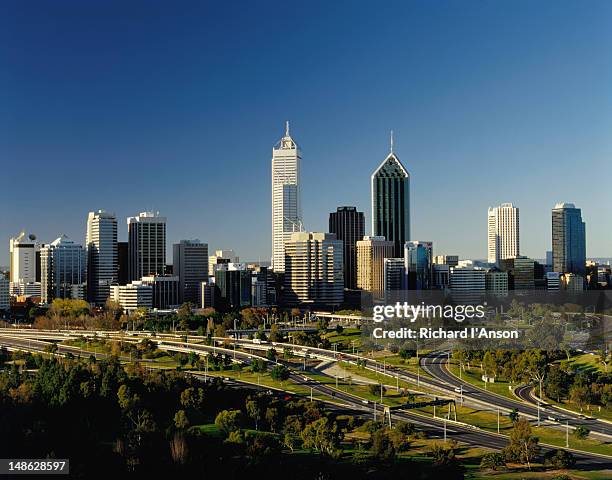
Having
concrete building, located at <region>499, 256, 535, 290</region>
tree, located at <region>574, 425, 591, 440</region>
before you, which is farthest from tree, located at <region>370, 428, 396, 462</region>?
concrete building, located at <region>499, 256, 535, 290</region>

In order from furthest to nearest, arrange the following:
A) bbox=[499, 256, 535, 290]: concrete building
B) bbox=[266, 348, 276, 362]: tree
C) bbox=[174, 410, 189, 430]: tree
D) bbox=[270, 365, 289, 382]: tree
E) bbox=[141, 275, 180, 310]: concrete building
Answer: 1. bbox=[499, 256, 535, 290]: concrete building
2. bbox=[141, 275, 180, 310]: concrete building
3. bbox=[266, 348, 276, 362]: tree
4. bbox=[270, 365, 289, 382]: tree
5. bbox=[174, 410, 189, 430]: tree

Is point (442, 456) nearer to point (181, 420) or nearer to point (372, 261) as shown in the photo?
point (181, 420)

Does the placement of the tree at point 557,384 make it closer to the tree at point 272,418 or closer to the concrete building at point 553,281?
the tree at point 272,418

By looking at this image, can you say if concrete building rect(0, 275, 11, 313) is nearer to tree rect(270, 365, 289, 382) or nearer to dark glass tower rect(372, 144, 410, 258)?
tree rect(270, 365, 289, 382)

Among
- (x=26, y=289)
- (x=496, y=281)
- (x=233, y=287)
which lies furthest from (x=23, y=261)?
(x=496, y=281)

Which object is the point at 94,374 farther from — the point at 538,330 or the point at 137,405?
the point at 538,330

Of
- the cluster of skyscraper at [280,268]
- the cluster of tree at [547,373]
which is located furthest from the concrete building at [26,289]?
the cluster of tree at [547,373]
